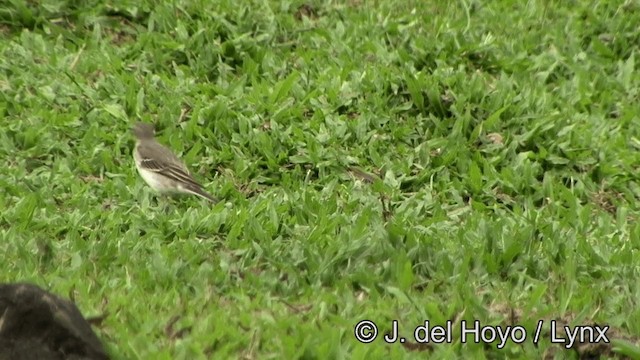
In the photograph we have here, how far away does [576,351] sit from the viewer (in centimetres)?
718

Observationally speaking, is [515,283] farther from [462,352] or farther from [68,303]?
[68,303]

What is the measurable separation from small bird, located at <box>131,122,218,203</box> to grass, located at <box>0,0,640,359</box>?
172 mm

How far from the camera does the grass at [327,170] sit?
760cm

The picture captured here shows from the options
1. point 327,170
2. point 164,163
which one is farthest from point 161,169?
point 327,170

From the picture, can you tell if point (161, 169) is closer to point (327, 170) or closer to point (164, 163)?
point (164, 163)

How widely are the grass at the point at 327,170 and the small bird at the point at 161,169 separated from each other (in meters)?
0.17

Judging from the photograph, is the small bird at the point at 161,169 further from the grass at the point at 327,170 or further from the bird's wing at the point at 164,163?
the grass at the point at 327,170

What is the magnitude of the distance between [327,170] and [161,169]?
147 cm

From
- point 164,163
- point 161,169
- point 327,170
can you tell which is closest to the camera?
point 161,169

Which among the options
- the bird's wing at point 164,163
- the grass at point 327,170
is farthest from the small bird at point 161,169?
the grass at point 327,170

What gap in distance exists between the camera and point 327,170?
410 inches

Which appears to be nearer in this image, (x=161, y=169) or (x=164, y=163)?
(x=161, y=169)

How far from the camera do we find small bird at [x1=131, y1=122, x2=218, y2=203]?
966 centimetres

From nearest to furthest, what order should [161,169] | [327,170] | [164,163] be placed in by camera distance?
[161,169] < [164,163] < [327,170]
